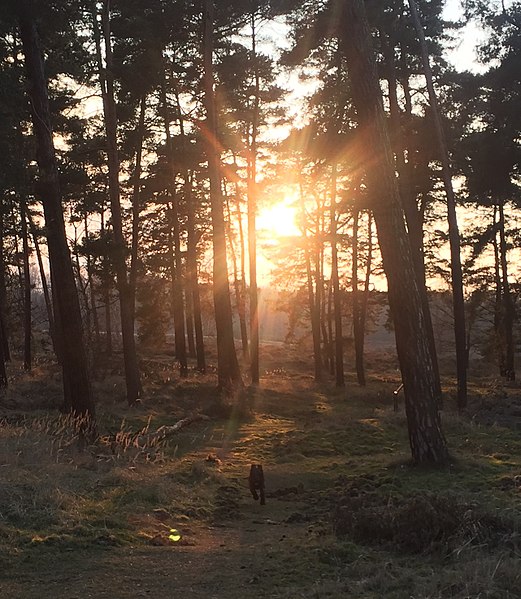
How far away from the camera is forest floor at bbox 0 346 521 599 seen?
466cm

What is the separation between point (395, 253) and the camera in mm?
9406

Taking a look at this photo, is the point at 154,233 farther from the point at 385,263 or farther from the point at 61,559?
the point at 61,559

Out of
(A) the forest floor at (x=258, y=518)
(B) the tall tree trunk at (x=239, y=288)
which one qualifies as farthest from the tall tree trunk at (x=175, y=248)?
(A) the forest floor at (x=258, y=518)

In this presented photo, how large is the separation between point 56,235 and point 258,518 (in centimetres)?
693

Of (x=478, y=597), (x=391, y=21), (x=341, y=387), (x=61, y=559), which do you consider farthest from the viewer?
(x=341, y=387)

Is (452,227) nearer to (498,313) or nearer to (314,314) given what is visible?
(498,313)

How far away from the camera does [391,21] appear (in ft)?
59.1

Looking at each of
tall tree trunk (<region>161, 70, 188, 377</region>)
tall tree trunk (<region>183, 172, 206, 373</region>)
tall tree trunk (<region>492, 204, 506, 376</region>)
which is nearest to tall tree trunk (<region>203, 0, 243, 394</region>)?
tall tree trunk (<region>161, 70, 188, 377</region>)

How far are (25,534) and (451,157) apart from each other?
18458 mm

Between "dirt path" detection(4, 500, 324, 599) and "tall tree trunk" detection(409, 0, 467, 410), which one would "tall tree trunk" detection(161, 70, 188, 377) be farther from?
"dirt path" detection(4, 500, 324, 599)

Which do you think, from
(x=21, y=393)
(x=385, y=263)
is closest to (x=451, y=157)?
(x=385, y=263)

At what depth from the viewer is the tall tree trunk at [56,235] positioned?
1138cm

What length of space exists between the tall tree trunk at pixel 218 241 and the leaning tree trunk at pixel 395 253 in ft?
31.0

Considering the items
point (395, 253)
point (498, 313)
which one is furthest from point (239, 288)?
point (395, 253)
